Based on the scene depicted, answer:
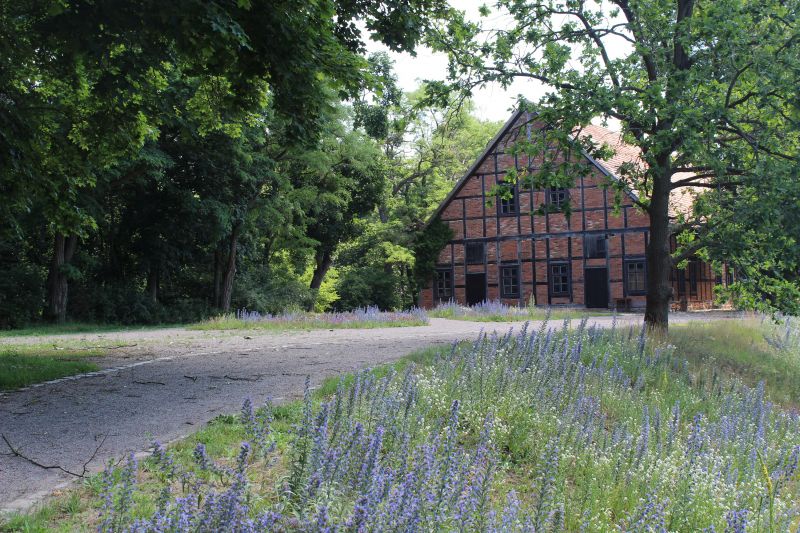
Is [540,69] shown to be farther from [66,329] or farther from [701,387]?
[66,329]

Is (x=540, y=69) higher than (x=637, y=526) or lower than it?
higher

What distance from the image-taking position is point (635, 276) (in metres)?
29.7

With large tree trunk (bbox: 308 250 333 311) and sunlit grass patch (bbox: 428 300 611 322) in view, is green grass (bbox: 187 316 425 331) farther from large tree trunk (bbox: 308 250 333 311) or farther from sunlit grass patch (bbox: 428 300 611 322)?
large tree trunk (bbox: 308 250 333 311)

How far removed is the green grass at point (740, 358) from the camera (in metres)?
9.74

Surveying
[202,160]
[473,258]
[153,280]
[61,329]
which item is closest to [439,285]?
[473,258]

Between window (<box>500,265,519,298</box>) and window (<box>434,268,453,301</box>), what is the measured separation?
8.60 ft

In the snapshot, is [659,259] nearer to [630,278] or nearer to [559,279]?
[630,278]

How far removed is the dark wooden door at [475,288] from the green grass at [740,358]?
17871mm

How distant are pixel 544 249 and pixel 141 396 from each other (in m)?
26.4

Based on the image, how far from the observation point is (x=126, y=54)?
8352 mm

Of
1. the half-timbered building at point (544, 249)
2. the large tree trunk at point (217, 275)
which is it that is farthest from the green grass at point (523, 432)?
the half-timbered building at point (544, 249)

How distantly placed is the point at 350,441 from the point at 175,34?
190 inches

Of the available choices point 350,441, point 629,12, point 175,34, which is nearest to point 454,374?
point 350,441

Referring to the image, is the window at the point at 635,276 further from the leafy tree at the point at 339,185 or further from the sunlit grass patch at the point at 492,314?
the leafy tree at the point at 339,185
